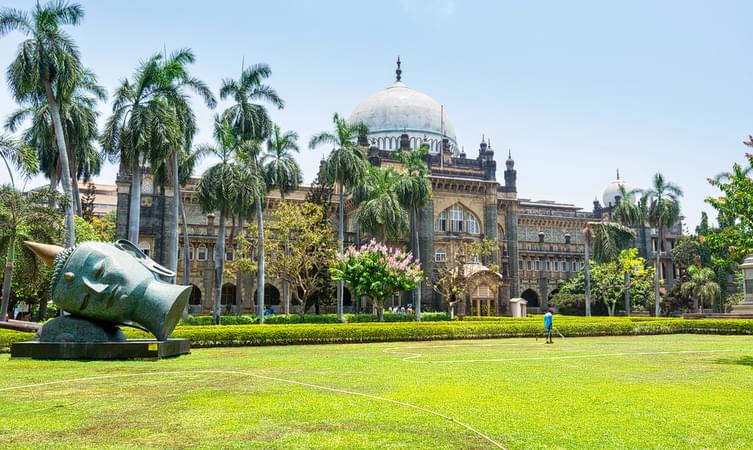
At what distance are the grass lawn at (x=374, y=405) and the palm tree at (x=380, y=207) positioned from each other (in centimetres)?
2649

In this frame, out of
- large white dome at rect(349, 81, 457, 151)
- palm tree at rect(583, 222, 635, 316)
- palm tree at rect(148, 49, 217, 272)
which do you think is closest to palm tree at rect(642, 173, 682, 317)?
palm tree at rect(583, 222, 635, 316)

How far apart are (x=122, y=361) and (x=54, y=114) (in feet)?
49.1

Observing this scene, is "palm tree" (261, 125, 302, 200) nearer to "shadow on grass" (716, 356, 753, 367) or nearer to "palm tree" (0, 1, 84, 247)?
"palm tree" (0, 1, 84, 247)

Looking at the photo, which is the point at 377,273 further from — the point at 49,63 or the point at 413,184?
the point at 49,63

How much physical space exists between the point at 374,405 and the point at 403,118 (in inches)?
2275

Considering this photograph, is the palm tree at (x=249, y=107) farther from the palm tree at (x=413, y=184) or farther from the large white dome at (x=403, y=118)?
the large white dome at (x=403, y=118)

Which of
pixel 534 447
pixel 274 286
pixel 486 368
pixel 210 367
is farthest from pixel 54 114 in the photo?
pixel 274 286

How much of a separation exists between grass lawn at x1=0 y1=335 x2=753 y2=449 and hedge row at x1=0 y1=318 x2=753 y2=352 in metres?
7.32

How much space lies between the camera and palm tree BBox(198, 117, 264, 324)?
118ft

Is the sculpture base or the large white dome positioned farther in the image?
the large white dome

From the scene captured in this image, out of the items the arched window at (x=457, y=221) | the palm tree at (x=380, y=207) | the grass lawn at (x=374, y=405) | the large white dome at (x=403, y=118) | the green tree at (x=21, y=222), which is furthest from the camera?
the large white dome at (x=403, y=118)

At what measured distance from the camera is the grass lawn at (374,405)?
7.43 meters

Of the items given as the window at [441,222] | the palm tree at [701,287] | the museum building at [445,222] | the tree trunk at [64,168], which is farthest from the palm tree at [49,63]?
the palm tree at [701,287]

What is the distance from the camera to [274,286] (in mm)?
58781
